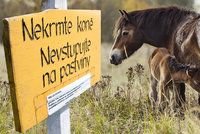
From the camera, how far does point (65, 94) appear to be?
7.22 ft

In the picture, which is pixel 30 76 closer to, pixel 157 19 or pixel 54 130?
pixel 54 130

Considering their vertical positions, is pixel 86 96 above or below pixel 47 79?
below

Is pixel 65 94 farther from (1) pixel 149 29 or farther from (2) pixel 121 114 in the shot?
(1) pixel 149 29

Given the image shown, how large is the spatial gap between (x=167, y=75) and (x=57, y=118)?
2586 mm

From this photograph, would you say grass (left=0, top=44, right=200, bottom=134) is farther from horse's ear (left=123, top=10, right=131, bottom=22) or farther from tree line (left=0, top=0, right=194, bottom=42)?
tree line (left=0, top=0, right=194, bottom=42)

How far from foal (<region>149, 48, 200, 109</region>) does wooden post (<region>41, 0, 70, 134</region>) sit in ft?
6.58

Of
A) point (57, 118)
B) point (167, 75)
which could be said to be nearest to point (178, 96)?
point (167, 75)

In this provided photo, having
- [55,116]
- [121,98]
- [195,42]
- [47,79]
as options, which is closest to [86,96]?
[121,98]

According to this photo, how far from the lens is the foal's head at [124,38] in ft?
16.3

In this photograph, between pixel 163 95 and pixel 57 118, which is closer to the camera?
pixel 57 118

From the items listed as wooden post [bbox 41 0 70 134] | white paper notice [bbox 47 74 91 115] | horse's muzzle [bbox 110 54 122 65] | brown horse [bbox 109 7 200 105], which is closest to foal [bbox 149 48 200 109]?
brown horse [bbox 109 7 200 105]

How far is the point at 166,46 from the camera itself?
5008mm

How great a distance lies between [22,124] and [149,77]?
355 centimetres

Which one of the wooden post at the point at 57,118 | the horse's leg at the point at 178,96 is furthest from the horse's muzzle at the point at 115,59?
the wooden post at the point at 57,118
